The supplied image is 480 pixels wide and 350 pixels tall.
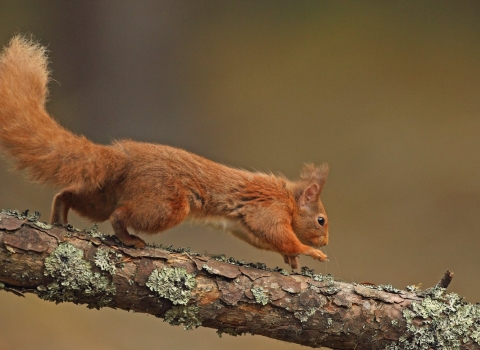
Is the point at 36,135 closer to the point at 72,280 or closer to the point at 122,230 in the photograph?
the point at 122,230

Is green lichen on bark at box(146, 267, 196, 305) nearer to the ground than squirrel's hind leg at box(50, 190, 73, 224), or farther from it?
nearer to the ground

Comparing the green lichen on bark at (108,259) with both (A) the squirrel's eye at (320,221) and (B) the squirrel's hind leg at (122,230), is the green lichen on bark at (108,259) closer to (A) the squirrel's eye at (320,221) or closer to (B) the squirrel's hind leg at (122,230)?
(B) the squirrel's hind leg at (122,230)

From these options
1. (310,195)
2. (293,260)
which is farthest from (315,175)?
(293,260)

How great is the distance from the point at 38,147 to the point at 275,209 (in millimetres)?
1245

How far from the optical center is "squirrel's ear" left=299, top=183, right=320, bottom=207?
11.3 ft

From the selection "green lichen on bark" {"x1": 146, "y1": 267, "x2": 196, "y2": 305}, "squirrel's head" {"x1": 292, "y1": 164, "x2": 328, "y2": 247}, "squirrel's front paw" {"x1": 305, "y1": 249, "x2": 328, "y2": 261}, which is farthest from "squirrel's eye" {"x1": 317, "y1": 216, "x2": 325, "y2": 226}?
"green lichen on bark" {"x1": 146, "y1": 267, "x2": 196, "y2": 305}

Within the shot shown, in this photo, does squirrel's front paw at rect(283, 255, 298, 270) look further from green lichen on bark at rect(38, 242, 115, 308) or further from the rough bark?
green lichen on bark at rect(38, 242, 115, 308)

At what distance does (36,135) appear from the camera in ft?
8.28

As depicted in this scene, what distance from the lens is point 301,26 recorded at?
5.73 m

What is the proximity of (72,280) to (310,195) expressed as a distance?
1556 mm

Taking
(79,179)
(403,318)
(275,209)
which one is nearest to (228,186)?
(275,209)

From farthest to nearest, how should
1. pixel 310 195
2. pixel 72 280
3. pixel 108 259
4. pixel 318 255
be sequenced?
pixel 310 195
pixel 318 255
pixel 108 259
pixel 72 280

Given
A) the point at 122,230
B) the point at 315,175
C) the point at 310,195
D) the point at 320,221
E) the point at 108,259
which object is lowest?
→ the point at 108,259

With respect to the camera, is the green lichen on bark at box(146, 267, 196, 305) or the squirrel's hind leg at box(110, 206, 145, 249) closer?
the green lichen on bark at box(146, 267, 196, 305)
